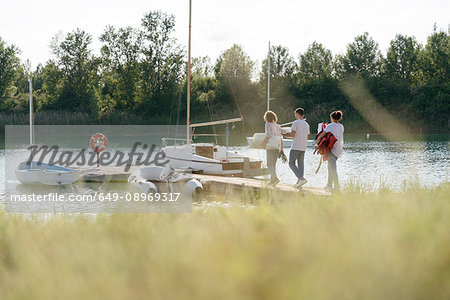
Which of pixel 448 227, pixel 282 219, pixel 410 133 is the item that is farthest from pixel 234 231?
pixel 410 133

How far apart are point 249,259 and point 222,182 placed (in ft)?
33.6

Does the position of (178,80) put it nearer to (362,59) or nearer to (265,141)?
(362,59)

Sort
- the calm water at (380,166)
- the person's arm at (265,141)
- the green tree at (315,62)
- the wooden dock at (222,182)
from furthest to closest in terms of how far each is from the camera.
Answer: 1. the green tree at (315,62)
2. the calm water at (380,166)
3. the wooden dock at (222,182)
4. the person's arm at (265,141)

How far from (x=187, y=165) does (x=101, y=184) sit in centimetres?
325

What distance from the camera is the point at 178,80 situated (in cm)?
6147

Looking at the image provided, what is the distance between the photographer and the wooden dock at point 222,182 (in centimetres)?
984

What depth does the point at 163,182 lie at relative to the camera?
1476 cm

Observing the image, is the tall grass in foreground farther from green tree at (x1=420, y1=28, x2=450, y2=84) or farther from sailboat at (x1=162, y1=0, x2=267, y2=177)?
green tree at (x1=420, y1=28, x2=450, y2=84)

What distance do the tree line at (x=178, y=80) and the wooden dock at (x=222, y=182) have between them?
122 ft

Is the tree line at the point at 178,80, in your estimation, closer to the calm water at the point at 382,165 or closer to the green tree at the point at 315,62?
the green tree at the point at 315,62

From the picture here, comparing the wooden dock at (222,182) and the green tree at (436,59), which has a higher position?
the green tree at (436,59)

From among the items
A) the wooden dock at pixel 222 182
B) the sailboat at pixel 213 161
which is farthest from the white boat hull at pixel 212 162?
the wooden dock at pixel 222 182

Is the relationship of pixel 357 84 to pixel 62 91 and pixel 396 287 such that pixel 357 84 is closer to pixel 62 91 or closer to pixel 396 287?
pixel 62 91

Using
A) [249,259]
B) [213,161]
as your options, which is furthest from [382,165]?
[249,259]
